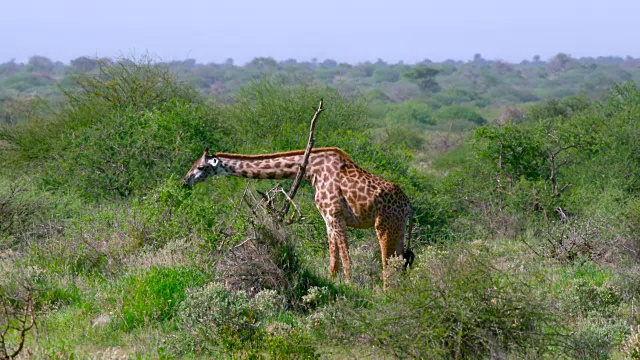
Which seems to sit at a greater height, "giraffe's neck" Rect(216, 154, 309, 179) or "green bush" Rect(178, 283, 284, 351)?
"giraffe's neck" Rect(216, 154, 309, 179)

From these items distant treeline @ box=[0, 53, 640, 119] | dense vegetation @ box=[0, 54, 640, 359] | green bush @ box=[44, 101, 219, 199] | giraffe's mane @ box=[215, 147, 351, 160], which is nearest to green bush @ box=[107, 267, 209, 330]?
dense vegetation @ box=[0, 54, 640, 359]

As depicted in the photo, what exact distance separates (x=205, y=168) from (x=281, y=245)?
2.01 meters

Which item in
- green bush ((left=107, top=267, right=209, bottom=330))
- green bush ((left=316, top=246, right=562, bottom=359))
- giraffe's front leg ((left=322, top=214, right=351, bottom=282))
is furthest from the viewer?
giraffe's front leg ((left=322, top=214, right=351, bottom=282))

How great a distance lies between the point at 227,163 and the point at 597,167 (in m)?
8.57

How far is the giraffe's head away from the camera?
9.76 meters

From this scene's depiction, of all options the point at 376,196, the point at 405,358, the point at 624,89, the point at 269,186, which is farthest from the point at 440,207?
the point at 624,89

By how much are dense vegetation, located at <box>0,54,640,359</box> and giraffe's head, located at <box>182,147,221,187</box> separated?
510 mm

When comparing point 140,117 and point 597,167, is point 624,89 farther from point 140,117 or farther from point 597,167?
point 140,117

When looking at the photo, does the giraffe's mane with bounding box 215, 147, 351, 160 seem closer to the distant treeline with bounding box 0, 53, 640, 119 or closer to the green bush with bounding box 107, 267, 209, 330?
the green bush with bounding box 107, 267, 209, 330

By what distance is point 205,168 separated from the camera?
9828mm

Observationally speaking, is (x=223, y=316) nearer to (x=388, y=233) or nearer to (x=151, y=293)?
(x=151, y=293)

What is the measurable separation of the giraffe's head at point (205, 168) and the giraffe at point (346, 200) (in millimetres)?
634

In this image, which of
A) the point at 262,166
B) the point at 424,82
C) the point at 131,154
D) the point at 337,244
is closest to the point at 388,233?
the point at 337,244

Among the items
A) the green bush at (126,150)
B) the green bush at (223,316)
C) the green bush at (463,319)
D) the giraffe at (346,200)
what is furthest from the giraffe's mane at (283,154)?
the green bush at (126,150)
